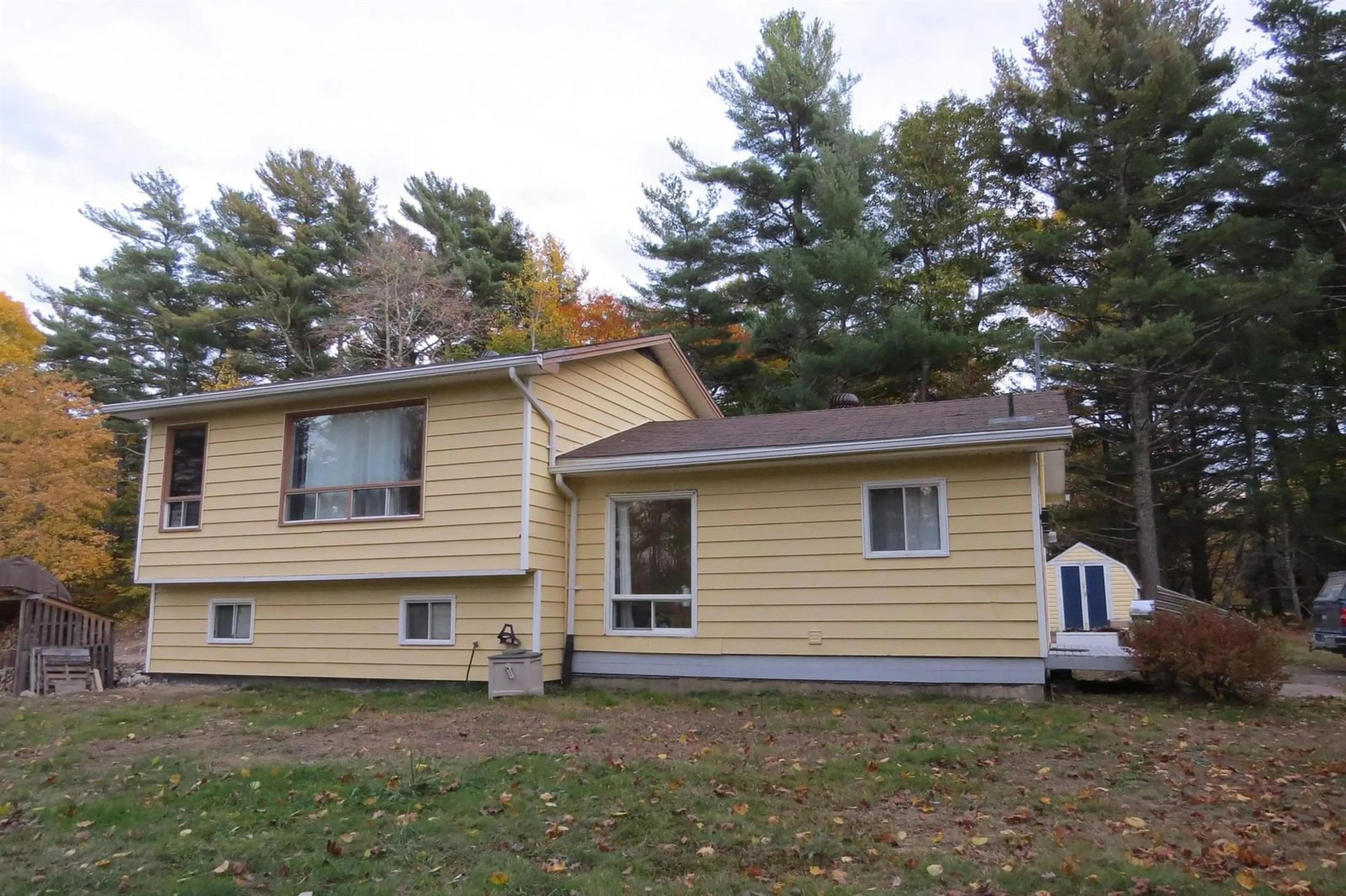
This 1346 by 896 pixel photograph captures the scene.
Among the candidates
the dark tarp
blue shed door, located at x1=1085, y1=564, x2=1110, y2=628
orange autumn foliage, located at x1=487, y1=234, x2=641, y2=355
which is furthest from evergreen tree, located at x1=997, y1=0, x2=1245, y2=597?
the dark tarp

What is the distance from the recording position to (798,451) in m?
10.3

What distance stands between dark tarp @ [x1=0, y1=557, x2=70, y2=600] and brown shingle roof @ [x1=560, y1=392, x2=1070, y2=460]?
26.5 ft

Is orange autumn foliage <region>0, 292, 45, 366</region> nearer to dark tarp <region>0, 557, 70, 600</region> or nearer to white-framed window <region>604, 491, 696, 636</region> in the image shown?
dark tarp <region>0, 557, 70, 600</region>

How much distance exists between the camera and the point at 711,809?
5527 millimetres

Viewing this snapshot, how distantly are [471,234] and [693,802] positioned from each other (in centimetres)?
3061

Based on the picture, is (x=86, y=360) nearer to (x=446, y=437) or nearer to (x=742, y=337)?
(x=742, y=337)

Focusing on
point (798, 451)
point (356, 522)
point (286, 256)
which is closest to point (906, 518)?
point (798, 451)

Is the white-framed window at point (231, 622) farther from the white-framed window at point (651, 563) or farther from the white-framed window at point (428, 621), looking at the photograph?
the white-framed window at point (651, 563)

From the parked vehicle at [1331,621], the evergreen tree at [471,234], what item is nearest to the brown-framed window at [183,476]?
the parked vehicle at [1331,621]

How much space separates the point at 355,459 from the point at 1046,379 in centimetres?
1801

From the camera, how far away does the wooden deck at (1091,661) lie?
32.0 ft

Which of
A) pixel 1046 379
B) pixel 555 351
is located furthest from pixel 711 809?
pixel 1046 379

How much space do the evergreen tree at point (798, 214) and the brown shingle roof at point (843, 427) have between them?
36.0ft

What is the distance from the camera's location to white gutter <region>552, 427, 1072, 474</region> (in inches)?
370
